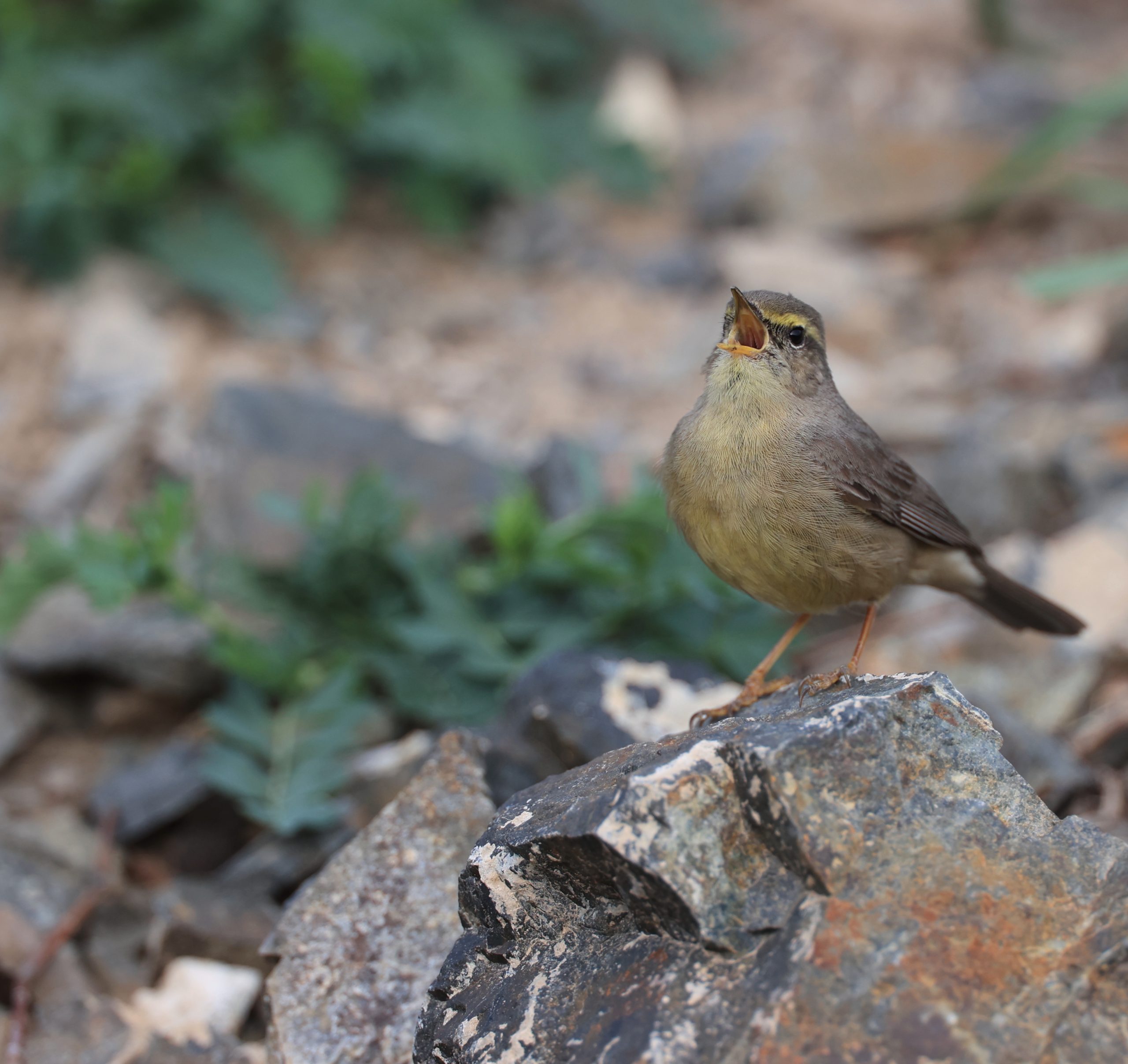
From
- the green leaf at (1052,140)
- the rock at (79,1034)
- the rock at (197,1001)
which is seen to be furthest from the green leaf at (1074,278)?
the rock at (79,1034)

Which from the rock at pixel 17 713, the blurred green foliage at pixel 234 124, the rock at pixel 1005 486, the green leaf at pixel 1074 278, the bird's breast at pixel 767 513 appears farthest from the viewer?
the blurred green foliage at pixel 234 124

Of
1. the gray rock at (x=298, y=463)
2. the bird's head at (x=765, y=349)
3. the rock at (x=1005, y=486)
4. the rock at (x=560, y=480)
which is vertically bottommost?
the gray rock at (x=298, y=463)

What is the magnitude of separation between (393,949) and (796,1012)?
1.54 m

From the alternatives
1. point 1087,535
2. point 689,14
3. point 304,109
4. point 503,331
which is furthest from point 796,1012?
point 689,14

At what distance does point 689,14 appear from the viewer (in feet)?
42.3

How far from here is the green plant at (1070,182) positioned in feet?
22.7

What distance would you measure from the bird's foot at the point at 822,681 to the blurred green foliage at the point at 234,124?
6.54 metres

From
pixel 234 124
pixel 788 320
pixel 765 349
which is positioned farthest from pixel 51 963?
pixel 234 124

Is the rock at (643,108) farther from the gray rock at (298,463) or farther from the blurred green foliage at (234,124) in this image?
the gray rock at (298,463)

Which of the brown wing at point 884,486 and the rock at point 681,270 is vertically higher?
the brown wing at point 884,486

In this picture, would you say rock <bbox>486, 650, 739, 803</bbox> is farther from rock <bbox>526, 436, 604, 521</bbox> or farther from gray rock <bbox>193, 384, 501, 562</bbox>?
gray rock <bbox>193, 384, 501, 562</bbox>

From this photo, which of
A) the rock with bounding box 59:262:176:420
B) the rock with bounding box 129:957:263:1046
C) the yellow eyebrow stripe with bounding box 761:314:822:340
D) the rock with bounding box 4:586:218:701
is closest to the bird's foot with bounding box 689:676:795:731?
the yellow eyebrow stripe with bounding box 761:314:822:340

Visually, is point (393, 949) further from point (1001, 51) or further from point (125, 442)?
point (1001, 51)

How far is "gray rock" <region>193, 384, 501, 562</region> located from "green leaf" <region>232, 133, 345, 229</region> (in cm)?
193
